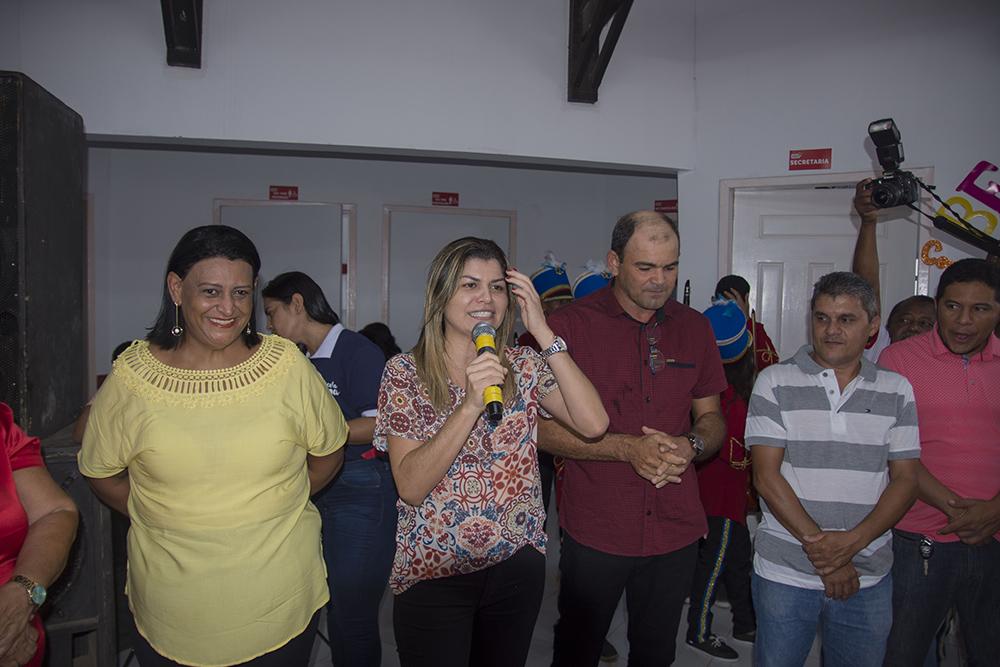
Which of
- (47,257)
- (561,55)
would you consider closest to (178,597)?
(47,257)

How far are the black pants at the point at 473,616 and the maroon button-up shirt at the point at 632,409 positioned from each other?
442 mm

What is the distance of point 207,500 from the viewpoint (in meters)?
1.63

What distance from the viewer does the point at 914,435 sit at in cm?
210

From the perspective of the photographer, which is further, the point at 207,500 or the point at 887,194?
the point at 887,194

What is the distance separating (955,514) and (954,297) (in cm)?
75

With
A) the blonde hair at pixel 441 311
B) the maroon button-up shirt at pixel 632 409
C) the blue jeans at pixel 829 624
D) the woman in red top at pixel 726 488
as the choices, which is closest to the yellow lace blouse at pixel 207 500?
the blonde hair at pixel 441 311

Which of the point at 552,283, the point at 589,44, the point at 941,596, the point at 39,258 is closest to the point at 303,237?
the point at 552,283

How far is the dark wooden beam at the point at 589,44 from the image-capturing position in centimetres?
411

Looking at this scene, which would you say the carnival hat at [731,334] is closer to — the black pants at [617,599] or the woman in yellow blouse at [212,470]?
the black pants at [617,599]

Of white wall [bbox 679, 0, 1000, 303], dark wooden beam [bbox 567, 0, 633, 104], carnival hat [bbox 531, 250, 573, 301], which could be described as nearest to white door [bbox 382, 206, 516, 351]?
carnival hat [bbox 531, 250, 573, 301]

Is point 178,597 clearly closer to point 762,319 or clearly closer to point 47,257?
point 47,257

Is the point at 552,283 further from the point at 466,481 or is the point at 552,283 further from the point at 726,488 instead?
the point at 466,481

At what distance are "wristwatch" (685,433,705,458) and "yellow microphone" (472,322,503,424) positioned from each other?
82cm

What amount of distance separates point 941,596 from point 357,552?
2044 millimetres
